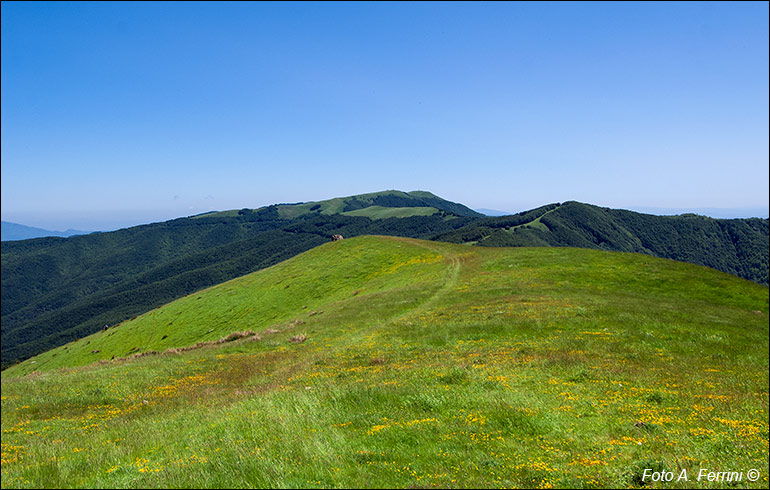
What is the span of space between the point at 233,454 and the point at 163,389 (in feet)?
40.8

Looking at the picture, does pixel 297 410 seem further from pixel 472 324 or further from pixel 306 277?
pixel 306 277

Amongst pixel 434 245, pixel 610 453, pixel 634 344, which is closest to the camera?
pixel 610 453

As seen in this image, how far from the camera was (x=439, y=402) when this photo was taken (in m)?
13.0

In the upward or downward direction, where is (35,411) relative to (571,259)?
downward

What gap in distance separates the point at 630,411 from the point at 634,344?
11.2 meters

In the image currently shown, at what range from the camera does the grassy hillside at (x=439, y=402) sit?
8.69 m

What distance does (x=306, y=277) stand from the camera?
236 feet

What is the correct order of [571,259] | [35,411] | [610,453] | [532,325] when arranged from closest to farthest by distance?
[610,453] → [35,411] → [532,325] → [571,259]

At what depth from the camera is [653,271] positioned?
45.9 meters

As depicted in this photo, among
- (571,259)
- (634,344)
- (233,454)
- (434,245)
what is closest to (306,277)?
(434,245)

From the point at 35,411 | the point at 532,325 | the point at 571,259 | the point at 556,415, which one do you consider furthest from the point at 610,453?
the point at 571,259

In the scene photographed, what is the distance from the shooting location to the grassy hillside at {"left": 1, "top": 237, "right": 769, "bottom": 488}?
8688 millimetres

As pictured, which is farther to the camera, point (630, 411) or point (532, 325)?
point (532, 325)

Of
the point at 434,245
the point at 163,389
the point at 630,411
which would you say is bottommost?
the point at 163,389
